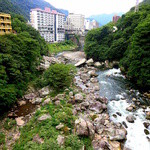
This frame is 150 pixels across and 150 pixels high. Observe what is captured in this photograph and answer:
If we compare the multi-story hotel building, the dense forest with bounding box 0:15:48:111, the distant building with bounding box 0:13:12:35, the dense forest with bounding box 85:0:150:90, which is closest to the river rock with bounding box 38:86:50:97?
the dense forest with bounding box 0:15:48:111

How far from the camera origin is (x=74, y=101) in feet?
44.7

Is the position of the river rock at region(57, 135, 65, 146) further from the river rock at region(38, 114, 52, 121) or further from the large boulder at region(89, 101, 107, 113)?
the large boulder at region(89, 101, 107, 113)

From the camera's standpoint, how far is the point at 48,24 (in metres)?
60.6

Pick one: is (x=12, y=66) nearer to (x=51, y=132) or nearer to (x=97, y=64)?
(x=51, y=132)

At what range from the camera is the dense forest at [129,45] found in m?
16.2

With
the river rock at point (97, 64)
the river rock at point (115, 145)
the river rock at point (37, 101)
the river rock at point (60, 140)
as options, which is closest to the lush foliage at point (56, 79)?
the river rock at point (37, 101)

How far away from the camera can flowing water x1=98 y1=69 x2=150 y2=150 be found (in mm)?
9453

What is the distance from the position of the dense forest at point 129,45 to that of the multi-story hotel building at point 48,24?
102 feet

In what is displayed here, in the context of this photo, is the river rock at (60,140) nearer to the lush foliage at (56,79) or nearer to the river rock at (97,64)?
the lush foliage at (56,79)

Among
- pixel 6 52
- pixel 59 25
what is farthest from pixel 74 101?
pixel 59 25

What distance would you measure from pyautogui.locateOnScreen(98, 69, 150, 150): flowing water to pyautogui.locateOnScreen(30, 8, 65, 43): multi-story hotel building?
46092mm

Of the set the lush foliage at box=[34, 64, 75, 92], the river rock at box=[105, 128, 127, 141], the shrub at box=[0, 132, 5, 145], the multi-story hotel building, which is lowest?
the river rock at box=[105, 128, 127, 141]

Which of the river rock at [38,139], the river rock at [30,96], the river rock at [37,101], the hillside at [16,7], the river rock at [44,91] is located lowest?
the river rock at [38,139]

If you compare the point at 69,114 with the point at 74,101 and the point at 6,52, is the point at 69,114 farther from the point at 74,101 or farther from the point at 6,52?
the point at 6,52
